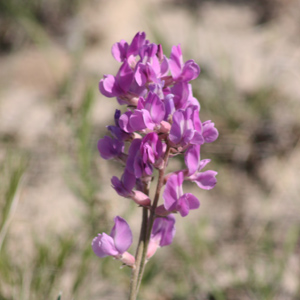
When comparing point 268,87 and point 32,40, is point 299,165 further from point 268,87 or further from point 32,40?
→ point 32,40

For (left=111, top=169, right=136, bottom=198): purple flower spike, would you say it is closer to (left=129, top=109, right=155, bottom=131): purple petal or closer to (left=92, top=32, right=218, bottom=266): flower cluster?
(left=92, top=32, right=218, bottom=266): flower cluster

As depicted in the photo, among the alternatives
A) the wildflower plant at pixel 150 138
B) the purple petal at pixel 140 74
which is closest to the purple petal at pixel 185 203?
the wildflower plant at pixel 150 138

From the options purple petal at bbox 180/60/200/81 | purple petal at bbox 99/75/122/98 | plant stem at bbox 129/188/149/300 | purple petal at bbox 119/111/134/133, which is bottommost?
plant stem at bbox 129/188/149/300

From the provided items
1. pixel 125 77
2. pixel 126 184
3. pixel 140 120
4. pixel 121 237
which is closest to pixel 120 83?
pixel 125 77

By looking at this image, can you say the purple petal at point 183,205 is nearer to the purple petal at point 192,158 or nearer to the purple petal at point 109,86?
the purple petal at point 192,158

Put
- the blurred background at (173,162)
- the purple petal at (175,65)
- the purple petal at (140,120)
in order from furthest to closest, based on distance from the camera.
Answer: the blurred background at (173,162)
the purple petal at (175,65)
the purple petal at (140,120)

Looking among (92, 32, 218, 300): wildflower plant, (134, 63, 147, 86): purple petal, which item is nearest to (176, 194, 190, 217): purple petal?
(92, 32, 218, 300): wildflower plant

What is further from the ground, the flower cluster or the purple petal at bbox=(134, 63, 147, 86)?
the purple petal at bbox=(134, 63, 147, 86)

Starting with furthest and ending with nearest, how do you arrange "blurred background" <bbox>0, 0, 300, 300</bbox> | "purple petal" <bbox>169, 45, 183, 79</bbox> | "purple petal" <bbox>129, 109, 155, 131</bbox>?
"blurred background" <bbox>0, 0, 300, 300</bbox>
"purple petal" <bbox>169, 45, 183, 79</bbox>
"purple petal" <bbox>129, 109, 155, 131</bbox>
